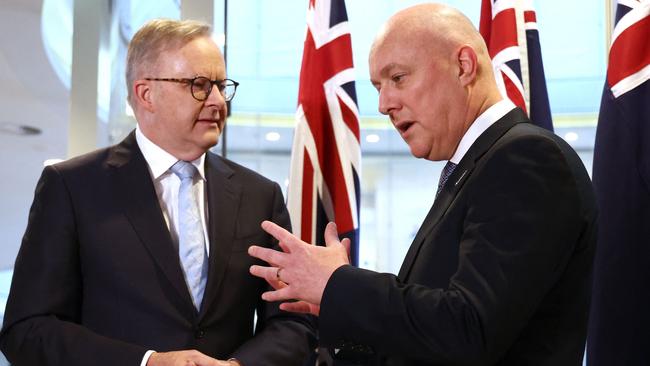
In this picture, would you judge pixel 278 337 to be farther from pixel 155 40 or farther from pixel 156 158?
pixel 155 40

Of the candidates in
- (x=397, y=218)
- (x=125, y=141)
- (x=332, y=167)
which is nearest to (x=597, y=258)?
(x=332, y=167)

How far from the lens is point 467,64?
147 centimetres

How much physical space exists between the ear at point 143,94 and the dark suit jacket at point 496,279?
3.29 ft

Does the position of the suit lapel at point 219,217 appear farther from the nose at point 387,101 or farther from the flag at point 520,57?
the flag at point 520,57

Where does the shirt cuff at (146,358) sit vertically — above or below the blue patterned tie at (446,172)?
below

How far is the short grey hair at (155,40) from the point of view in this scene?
2033mm

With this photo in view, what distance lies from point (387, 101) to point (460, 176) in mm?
254

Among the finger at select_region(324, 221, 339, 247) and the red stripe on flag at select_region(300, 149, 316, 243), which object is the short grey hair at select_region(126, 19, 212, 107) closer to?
the finger at select_region(324, 221, 339, 247)

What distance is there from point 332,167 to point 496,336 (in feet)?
6.16

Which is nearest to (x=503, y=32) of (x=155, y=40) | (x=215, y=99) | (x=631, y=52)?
(x=631, y=52)

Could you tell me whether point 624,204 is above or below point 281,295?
above

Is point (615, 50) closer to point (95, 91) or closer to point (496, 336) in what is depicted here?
point (496, 336)

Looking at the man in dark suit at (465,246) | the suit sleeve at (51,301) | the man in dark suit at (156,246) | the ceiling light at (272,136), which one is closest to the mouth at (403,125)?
the man in dark suit at (465,246)

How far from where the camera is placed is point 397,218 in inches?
339
